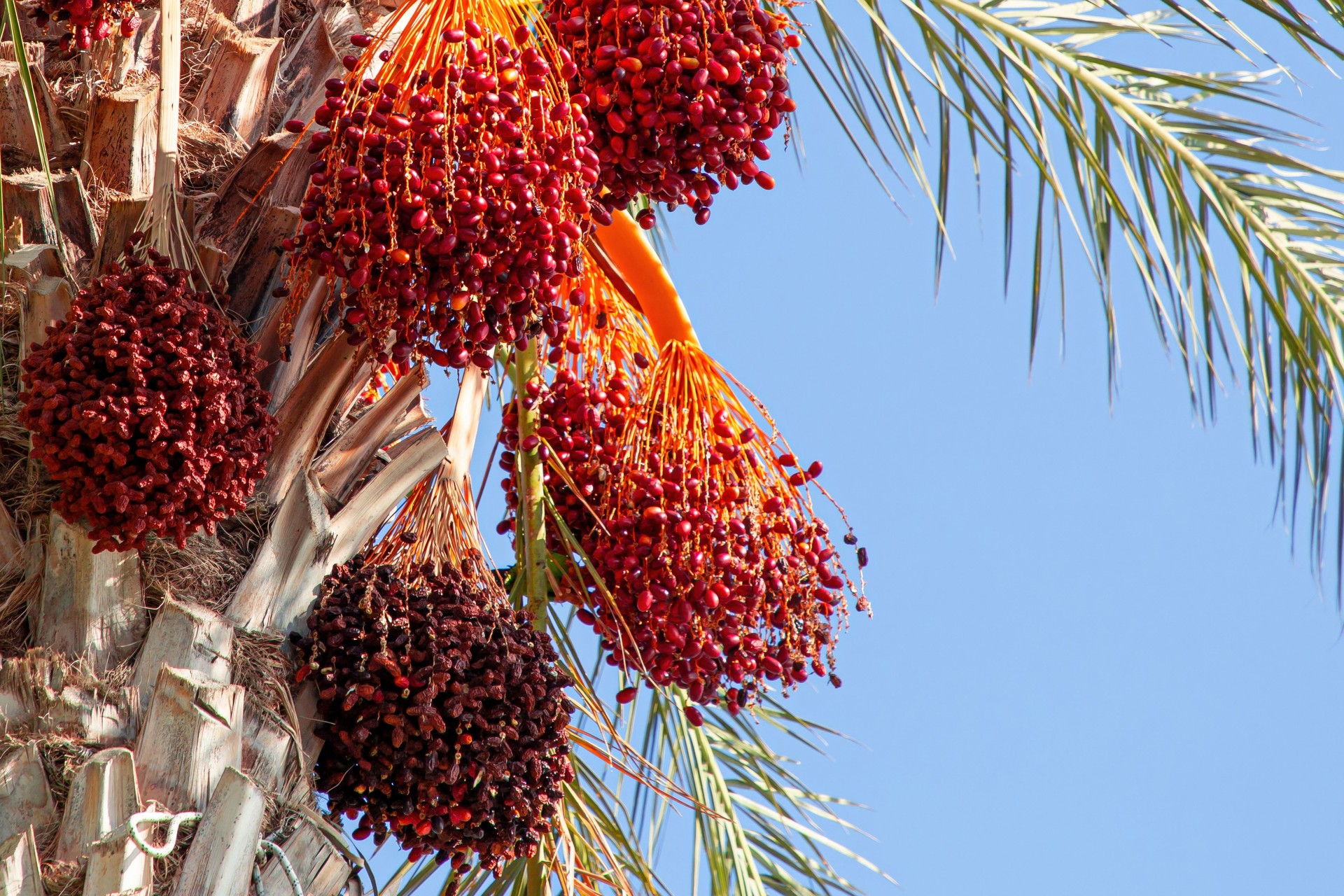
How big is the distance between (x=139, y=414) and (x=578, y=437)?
776 millimetres

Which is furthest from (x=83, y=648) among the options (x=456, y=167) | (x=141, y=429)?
(x=456, y=167)

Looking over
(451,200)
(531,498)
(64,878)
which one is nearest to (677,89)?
(451,200)

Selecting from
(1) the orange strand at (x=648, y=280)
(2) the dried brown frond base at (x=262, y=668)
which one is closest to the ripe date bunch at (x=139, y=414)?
(2) the dried brown frond base at (x=262, y=668)

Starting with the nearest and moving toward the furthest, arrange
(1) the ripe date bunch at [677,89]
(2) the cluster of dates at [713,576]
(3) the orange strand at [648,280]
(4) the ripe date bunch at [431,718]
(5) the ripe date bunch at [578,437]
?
(1) the ripe date bunch at [677,89] → (4) the ripe date bunch at [431,718] → (2) the cluster of dates at [713,576] → (5) the ripe date bunch at [578,437] → (3) the orange strand at [648,280]

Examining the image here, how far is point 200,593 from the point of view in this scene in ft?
6.09

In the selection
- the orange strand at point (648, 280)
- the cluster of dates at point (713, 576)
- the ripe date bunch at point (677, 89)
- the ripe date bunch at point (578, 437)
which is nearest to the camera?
the ripe date bunch at point (677, 89)

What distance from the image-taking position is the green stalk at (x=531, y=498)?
2.23m

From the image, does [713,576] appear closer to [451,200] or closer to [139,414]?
[451,200]

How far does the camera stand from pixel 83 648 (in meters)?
1.76

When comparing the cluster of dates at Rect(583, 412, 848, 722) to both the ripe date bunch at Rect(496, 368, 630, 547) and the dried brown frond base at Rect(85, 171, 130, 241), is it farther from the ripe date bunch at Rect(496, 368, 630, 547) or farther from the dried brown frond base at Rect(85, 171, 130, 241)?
the dried brown frond base at Rect(85, 171, 130, 241)

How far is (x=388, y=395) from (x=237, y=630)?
→ 1.39 feet

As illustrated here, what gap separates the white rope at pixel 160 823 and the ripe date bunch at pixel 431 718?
26 centimetres

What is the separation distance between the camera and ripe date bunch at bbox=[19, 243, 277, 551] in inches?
63.1

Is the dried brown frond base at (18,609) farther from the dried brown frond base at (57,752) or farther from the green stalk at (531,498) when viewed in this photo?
the green stalk at (531,498)
